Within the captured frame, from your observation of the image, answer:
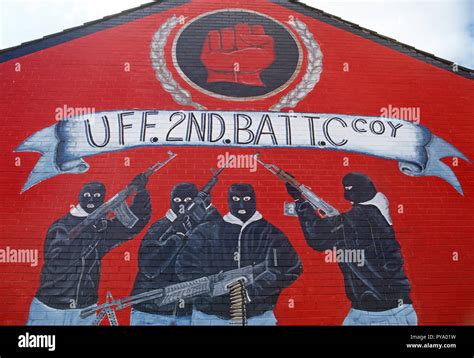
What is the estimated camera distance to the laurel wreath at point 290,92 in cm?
1217

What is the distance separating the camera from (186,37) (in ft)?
42.6

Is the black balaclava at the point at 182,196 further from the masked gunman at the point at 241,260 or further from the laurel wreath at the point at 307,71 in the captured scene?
the laurel wreath at the point at 307,71

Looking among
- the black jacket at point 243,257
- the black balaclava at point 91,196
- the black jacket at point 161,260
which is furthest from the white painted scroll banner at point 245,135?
the black jacket at point 243,257

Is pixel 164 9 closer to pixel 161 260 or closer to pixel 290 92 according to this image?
pixel 290 92

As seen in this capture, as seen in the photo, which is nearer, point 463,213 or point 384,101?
point 463,213

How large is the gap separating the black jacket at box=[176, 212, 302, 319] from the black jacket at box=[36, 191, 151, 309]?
1243 millimetres

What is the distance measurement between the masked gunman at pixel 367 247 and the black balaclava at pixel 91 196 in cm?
386

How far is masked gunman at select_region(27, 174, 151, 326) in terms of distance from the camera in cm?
980

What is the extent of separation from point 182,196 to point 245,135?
2.00 meters

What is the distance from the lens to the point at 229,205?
10.9m

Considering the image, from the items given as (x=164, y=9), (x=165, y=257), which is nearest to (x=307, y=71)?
(x=164, y=9)
